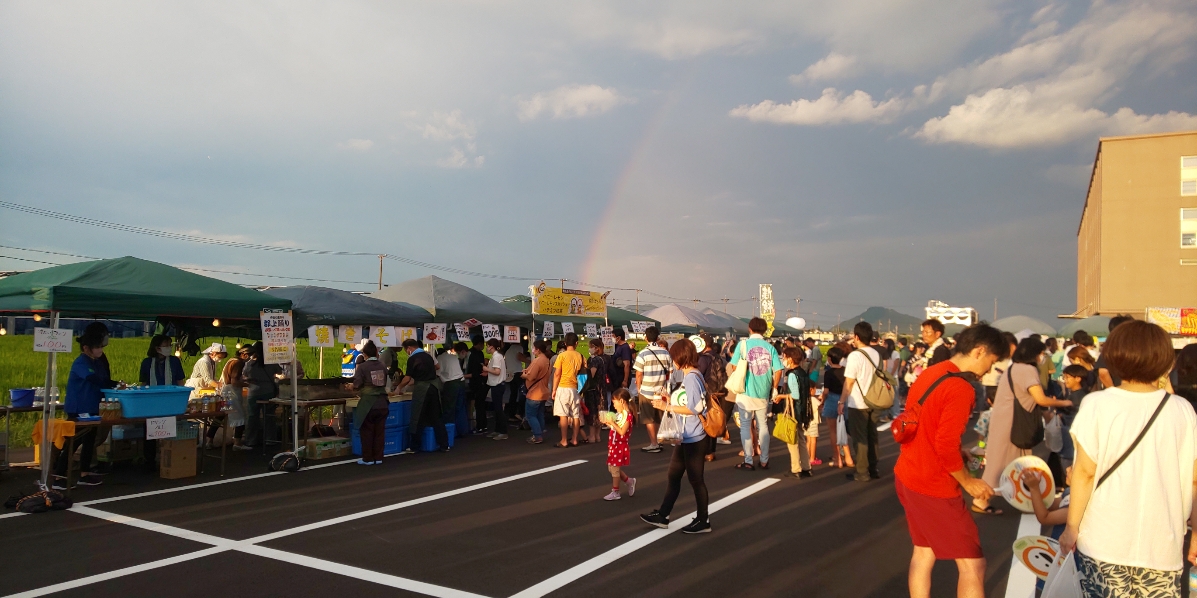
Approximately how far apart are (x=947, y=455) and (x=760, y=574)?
6.44ft

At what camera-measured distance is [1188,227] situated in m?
42.6

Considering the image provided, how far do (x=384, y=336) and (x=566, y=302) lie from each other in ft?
21.9

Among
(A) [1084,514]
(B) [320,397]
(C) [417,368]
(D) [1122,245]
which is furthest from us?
(D) [1122,245]

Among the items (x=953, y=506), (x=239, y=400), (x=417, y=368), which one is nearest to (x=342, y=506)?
(x=417, y=368)

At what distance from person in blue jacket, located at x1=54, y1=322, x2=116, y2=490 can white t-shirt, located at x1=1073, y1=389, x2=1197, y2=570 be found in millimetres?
9337

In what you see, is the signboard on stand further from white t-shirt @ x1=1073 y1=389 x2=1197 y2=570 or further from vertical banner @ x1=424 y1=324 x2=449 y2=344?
white t-shirt @ x1=1073 y1=389 x2=1197 y2=570

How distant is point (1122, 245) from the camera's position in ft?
145

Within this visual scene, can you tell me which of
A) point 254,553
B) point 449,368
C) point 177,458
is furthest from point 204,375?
point 254,553

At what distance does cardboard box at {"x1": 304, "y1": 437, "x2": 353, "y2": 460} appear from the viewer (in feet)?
31.8

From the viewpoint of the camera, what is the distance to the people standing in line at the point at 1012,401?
6320 mm

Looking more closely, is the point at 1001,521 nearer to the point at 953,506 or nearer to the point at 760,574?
the point at 760,574

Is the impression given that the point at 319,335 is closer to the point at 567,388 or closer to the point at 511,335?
the point at 567,388

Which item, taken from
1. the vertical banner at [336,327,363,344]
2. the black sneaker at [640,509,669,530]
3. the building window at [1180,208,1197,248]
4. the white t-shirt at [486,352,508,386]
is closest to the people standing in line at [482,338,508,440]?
the white t-shirt at [486,352,508,386]

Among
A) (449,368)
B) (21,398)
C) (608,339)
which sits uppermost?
(608,339)
